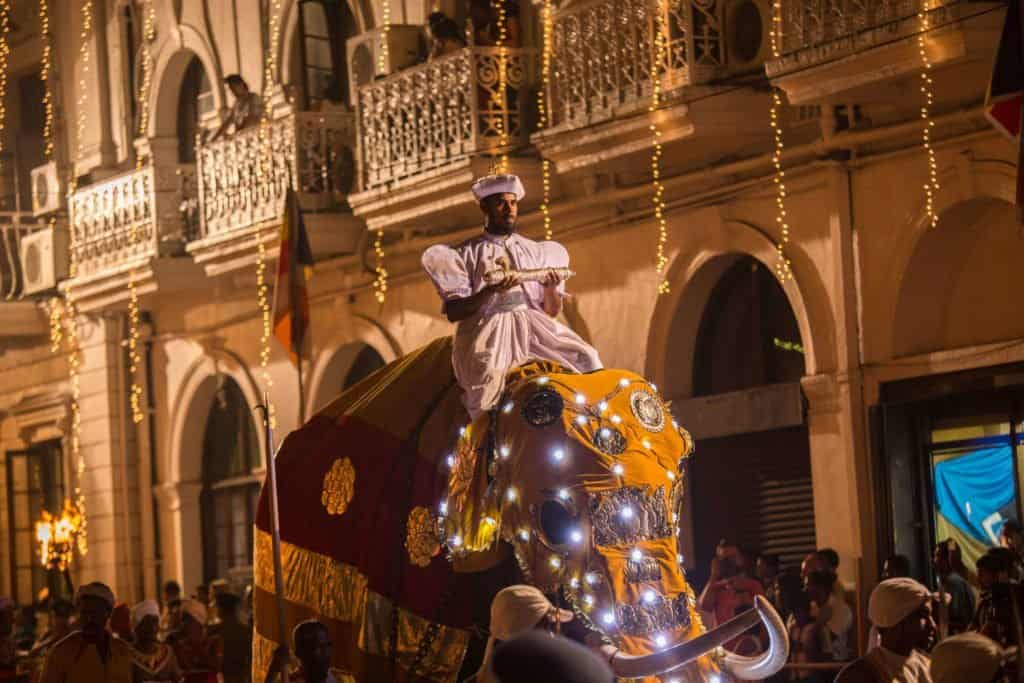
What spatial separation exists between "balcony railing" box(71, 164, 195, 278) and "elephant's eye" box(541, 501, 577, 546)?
47.0ft

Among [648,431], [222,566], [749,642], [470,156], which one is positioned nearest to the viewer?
[648,431]

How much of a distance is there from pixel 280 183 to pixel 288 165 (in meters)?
0.18

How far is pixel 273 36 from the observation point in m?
22.5

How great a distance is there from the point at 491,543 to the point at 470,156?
8870 millimetres

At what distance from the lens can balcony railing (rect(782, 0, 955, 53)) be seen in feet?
46.8

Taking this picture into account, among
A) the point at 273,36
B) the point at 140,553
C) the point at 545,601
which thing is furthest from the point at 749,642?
the point at 140,553

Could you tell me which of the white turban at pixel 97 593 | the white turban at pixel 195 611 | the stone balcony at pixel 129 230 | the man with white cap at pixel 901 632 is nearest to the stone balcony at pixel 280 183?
the stone balcony at pixel 129 230

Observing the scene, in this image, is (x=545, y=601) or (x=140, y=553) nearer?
(x=545, y=601)

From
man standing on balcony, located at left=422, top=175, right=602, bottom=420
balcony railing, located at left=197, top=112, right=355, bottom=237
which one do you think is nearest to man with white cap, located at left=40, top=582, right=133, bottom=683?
man standing on balcony, located at left=422, top=175, right=602, bottom=420

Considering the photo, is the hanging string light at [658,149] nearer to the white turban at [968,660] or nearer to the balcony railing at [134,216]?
the balcony railing at [134,216]

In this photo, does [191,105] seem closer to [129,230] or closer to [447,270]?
[129,230]

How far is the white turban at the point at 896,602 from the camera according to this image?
26.0 feet

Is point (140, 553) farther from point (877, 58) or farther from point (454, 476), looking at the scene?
point (454, 476)

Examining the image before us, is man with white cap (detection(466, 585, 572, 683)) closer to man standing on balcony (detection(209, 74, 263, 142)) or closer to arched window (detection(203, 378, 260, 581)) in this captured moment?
man standing on balcony (detection(209, 74, 263, 142))
